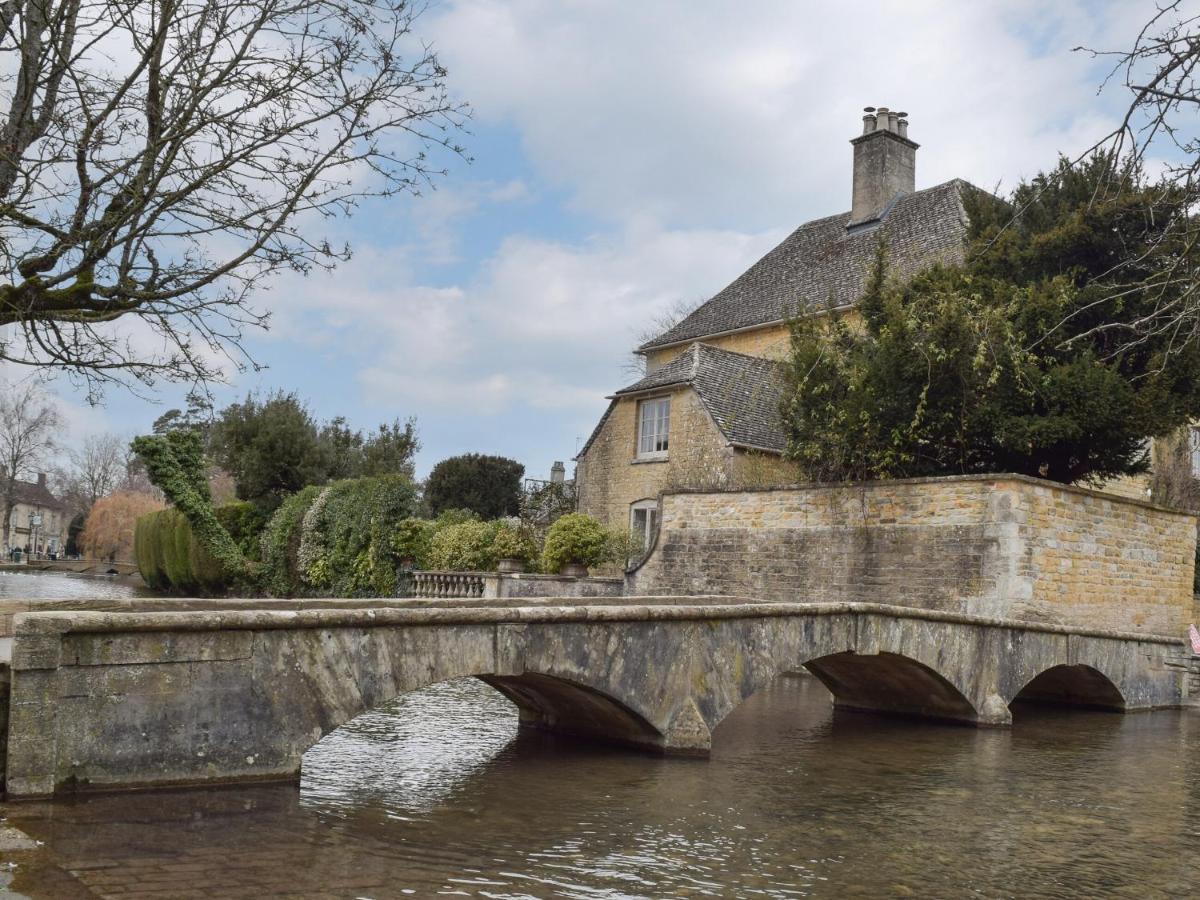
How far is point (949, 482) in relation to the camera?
52.0 ft

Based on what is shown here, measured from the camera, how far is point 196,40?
25.3 ft

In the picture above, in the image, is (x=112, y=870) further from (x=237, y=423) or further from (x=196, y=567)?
(x=237, y=423)

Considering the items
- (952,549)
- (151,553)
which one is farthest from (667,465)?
(151,553)

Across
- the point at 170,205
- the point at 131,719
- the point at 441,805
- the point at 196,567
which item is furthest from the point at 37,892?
the point at 196,567

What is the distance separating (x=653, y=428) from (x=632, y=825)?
18.9m

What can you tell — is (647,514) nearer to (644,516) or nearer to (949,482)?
(644,516)

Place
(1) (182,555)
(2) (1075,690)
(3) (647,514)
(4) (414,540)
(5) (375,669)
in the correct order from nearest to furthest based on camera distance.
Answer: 1. (5) (375,669)
2. (2) (1075,690)
3. (3) (647,514)
4. (4) (414,540)
5. (1) (182,555)

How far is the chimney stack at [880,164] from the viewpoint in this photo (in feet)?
97.6

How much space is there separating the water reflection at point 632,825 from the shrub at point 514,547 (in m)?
12.6

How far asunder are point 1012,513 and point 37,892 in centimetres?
1336

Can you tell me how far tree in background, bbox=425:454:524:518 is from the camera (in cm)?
3416

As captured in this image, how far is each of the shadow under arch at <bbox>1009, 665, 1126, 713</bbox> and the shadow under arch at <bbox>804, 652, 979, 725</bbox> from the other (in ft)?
8.12

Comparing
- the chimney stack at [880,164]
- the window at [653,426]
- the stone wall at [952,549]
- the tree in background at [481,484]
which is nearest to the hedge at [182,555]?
the tree in background at [481,484]

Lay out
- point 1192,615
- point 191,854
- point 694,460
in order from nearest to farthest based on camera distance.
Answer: point 191,854
point 1192,615
point 694,460
